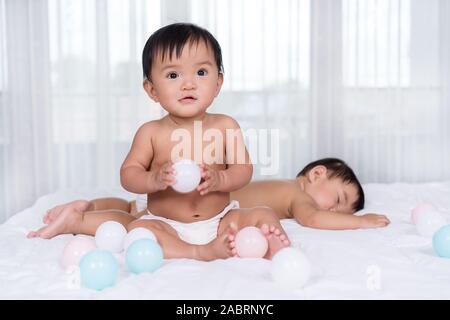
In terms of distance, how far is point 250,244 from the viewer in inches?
51.5

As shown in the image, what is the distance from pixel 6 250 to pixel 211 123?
659 millimetres

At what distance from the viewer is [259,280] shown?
114 cm

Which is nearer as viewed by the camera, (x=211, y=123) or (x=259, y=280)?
(x=259, y=280)

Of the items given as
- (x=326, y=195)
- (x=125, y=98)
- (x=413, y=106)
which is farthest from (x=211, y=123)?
(x=413, y=106)

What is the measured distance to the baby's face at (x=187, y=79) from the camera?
1526 millimetres

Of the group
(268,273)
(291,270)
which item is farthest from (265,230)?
(291,270)

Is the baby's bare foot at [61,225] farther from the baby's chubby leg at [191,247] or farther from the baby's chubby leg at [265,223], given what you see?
the baby's chubby leg at [265,223]

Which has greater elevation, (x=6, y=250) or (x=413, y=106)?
(x=413, y=106)

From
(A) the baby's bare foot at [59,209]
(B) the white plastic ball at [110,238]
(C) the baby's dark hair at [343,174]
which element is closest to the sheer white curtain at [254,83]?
(C) the baby's dark hair at [343,174]

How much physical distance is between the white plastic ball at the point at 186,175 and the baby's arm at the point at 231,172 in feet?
0.17

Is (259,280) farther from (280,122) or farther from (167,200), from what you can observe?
(280,122)

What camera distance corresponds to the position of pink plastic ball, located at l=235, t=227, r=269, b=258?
1.31m

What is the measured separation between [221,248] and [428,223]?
634 mm

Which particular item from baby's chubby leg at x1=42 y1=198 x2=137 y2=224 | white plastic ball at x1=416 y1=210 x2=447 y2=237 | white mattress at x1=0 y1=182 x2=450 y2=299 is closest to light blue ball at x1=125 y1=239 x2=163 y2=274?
white mattress at x1=0 y1=182 x2=450 y2=299
